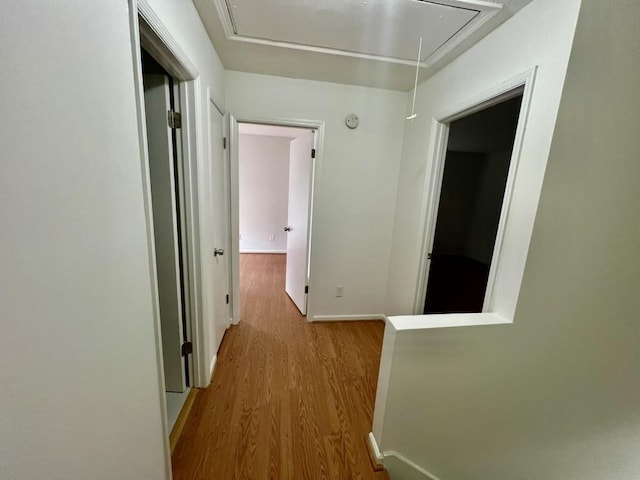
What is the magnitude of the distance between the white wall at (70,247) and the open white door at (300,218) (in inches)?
71.5

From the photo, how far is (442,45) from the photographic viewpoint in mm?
1700

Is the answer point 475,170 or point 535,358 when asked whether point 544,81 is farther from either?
point 475,170

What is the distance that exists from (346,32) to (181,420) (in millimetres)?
2578

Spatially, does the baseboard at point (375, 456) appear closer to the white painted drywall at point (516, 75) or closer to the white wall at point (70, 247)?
the white painted drywall at point (516, 75)

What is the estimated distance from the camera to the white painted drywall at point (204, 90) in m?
1.16

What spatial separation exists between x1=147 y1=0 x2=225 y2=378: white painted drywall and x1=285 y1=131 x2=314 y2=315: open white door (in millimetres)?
893

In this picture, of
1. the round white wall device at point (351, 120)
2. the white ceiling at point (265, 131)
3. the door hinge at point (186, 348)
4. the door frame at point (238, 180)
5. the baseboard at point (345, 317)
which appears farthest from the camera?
the white ceiling at point (265, 131)

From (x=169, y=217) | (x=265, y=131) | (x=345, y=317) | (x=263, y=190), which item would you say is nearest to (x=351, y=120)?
(x=169, y=217)

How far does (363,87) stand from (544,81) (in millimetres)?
1488

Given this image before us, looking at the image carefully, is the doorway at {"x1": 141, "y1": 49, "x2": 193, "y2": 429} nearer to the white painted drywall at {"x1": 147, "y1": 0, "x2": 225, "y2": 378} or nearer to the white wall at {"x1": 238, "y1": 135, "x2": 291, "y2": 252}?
the white painted drywall at {"x1": 147, "y1": 0, "x2": 225, "y2": 378}

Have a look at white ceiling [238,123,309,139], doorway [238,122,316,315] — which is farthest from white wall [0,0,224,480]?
white ceiling [238,123,309,139]

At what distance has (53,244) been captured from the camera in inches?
21.4

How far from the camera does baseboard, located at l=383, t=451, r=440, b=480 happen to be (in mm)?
1394

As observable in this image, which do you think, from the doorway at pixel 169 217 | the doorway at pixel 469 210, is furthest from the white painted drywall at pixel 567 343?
the doorway at pixel 469 210
